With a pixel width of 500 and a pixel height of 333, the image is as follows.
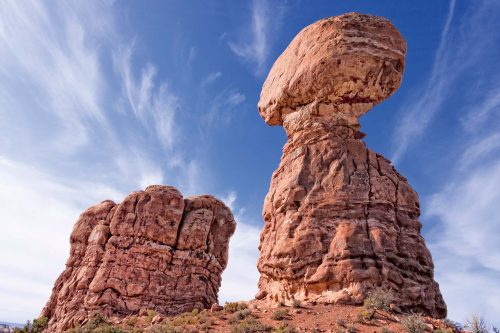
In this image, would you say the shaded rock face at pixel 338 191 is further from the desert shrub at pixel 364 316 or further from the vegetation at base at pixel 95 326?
the vegetation at base at pixel 95 326

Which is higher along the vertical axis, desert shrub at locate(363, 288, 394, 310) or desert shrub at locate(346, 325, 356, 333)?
desert shrub at locate(363, 288, 394, 310)

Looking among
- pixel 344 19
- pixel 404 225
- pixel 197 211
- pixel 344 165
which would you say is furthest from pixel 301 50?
pixel 197 211

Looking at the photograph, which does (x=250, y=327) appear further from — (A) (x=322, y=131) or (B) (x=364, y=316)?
(A) (x=322, y=131)

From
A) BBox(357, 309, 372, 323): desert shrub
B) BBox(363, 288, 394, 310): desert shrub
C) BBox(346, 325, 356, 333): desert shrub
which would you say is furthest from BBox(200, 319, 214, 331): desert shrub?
BBox(363, 288, 394, 310): desert shrub

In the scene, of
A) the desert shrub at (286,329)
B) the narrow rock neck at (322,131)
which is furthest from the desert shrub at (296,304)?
the narrow rock neck at (322,131)

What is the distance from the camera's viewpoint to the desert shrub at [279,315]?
1782 cm

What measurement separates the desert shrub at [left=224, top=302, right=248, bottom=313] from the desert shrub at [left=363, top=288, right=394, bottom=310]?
6654 millimetres

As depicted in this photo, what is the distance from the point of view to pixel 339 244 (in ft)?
65.6

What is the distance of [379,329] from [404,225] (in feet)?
23.8

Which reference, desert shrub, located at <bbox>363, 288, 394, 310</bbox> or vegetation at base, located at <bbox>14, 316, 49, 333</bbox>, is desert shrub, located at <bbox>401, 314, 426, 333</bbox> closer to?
desert shrub, located at <bbox>363, 288, 394, 310</bbox>

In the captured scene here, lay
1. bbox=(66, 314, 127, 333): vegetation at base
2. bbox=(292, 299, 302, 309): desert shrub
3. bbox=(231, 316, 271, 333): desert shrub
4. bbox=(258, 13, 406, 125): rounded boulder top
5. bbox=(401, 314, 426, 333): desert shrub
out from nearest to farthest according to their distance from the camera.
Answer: bbox=(401, 314, 426, 333): desert shrub → bbox=(231, 316, 271, 333): desert shrub → bbox=(292, 299, 302, 309): desert shrub → bbox=(258, 13, 406, 125): rounded boulder top → bbox=(66, 314, 127, 333): vegetation at base

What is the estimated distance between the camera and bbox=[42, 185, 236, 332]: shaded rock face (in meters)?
36.7

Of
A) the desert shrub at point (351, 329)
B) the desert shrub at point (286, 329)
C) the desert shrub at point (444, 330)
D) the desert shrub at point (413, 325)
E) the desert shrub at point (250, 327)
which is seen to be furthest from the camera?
the desert shrub at point (250, 327)

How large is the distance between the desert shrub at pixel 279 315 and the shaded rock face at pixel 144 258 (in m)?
20.0
